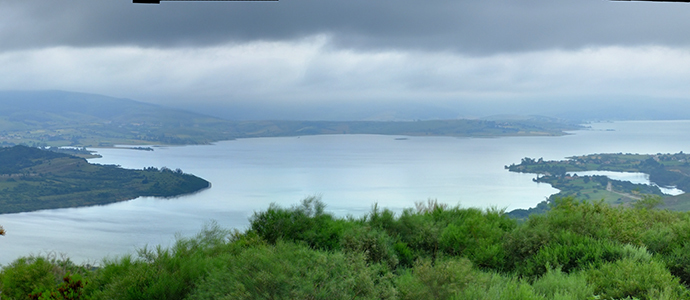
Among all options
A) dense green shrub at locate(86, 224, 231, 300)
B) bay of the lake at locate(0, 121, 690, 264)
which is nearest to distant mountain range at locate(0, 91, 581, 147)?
bay of the lake at locate(0, 121, 690, 264)

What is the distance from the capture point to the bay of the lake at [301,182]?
37.7 meters

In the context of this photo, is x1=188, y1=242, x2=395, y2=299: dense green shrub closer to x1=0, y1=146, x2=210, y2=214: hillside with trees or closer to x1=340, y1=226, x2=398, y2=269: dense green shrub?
x1=340, y1=226, x2=398, y2=269: dense green shrub

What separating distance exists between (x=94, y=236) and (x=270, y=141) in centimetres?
7036

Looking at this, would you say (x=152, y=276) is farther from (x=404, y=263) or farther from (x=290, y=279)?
(x=404, y=263)

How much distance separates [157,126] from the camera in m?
122

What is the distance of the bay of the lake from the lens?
124 feet

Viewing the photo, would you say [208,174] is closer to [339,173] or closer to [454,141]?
[339,173]

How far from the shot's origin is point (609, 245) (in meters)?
6.66

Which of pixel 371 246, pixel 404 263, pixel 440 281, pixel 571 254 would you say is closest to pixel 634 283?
pixel 571 254

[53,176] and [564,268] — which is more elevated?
[564,268]

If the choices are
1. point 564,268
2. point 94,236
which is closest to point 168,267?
point 564,268

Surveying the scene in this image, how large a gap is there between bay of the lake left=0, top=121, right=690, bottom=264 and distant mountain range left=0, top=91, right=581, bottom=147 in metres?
9.28

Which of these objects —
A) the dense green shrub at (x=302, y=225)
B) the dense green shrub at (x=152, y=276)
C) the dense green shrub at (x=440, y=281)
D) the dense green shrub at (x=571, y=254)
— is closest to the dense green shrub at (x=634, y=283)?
the dense green shrub at (x=571, y=254)

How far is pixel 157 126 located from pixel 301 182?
80.0 meters
